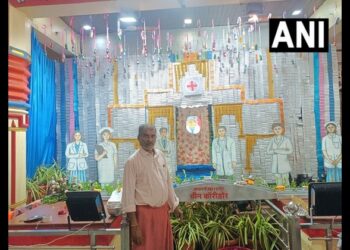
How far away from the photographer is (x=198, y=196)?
9.27 ft

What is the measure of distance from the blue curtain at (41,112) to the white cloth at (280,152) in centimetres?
418

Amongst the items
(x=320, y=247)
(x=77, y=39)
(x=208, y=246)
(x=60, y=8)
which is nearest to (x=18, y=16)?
(x=60, y=8)

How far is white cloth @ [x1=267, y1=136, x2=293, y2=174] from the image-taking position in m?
6.08

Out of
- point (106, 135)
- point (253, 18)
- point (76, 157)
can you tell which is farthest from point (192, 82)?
point (76, 157)

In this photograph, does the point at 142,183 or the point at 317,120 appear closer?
the point at 142,183

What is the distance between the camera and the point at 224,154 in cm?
627

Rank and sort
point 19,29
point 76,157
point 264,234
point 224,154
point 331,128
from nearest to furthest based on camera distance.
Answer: point 264,234
point 19,29
point 331,128
point 224,154
point 76,157

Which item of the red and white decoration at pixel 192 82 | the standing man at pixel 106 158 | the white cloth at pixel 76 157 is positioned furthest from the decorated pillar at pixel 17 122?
the red and white decoration at pixel 192 82

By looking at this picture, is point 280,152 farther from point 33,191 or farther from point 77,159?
point 33,191

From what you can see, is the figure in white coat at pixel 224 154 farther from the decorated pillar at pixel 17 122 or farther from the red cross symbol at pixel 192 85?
the decorated pillar at pixel 17 122

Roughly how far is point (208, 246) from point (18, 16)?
4.17 meters

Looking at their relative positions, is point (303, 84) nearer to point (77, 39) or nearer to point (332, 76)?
point (332, 76)

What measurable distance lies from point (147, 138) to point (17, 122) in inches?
117

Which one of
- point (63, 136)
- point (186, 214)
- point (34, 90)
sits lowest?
point (186, 214)
